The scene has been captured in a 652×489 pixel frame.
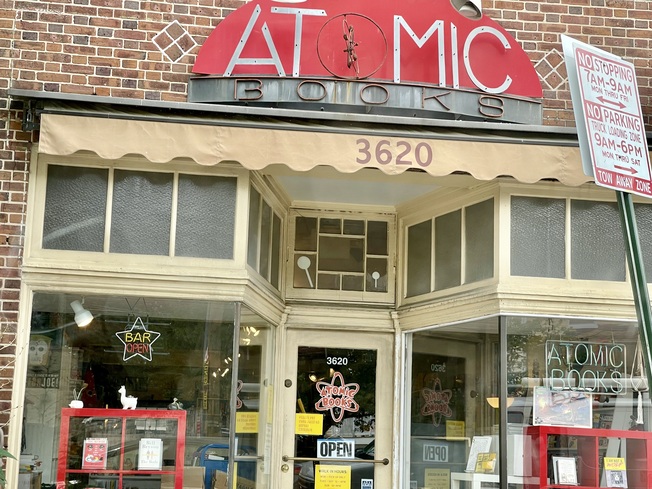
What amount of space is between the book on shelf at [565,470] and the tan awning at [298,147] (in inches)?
81.4

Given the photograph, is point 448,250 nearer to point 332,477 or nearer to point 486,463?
point 486,463

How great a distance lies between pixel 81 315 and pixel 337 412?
2.59m

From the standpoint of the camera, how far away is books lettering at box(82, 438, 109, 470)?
20.9 ft

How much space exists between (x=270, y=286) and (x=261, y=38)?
6.68ft

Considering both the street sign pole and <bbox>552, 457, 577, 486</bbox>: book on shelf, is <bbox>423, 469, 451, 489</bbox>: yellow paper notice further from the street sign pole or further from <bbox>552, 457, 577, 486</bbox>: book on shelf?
the street sign pole

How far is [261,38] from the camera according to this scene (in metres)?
6.82

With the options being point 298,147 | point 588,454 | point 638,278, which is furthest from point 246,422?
point 638,278

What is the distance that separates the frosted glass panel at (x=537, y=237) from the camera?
687cm

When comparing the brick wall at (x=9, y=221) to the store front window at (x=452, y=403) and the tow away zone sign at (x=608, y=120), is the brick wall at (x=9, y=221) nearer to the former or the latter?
the store front window at (x=452, y=403)

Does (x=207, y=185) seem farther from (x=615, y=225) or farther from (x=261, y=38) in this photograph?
(x=615, y=225)

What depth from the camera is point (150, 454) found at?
649 centimetres

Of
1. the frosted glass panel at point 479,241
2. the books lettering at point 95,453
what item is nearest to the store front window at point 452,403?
the frosted glass panel at point 479,241

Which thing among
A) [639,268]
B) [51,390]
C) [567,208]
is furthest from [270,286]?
[639,268]

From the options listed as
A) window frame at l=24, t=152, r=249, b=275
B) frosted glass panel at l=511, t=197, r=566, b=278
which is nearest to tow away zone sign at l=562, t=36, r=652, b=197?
frosted glass panel at l=511, t=197, r=566, b=278
